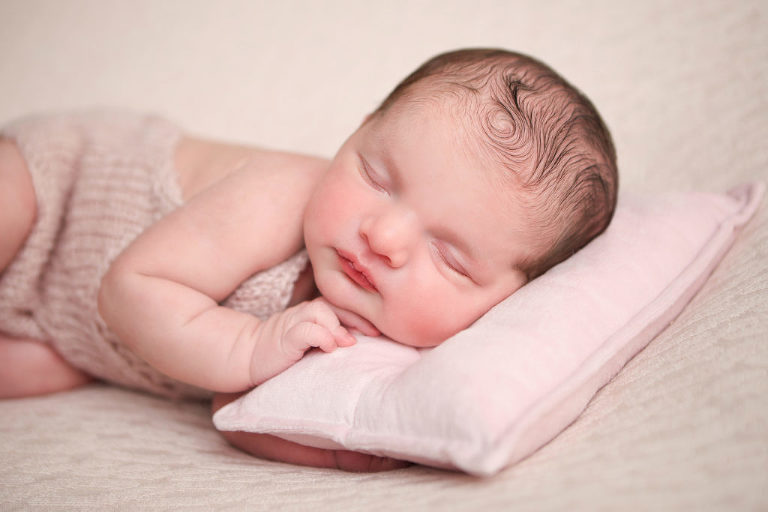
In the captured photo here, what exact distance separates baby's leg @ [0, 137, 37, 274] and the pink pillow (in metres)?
0.61

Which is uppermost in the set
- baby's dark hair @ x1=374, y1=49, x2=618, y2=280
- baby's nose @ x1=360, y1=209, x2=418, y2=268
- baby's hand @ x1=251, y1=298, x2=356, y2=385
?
baby's dark hair @ x1=374, y1=49, x2=618, y2=280

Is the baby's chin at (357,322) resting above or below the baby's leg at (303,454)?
above

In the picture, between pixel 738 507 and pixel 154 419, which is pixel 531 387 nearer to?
pixel 738 507

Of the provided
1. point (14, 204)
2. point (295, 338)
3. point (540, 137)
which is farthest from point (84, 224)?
point (540, 137)

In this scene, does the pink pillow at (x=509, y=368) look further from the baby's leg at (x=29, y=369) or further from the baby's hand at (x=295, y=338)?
the baby's leg at (x=29, y=369)

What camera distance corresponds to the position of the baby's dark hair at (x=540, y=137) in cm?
91

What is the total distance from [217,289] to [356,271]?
0.86 ft

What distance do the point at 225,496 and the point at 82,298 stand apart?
62 cm

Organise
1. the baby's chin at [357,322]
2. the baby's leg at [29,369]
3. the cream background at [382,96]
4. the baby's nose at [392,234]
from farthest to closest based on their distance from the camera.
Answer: the baby's leg at [29,369] → the baby's chin at [357,322] → the baby's nose at [392,234] → the cream background at [382,96]

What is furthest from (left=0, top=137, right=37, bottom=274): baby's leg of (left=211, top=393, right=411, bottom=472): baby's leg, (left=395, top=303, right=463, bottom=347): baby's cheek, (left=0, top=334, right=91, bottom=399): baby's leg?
(left=395, top=303, right=463, bottom=347): baby's cheek

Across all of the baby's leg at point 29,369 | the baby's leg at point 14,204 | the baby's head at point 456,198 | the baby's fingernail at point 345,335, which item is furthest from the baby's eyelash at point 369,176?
the baby's leg at point 29,369

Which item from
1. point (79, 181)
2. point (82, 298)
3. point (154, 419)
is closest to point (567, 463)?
point (154, 419)

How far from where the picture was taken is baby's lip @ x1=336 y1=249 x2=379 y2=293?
0.93 m

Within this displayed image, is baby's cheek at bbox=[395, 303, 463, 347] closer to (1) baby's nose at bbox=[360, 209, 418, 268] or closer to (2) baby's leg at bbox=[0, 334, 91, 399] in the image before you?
(1) baby's nose at bbox=[360, 209, 418, 268]
